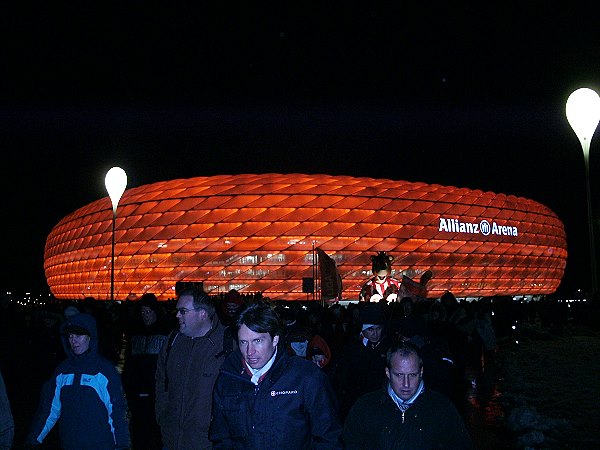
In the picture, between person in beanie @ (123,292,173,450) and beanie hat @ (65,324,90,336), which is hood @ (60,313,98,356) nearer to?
beanie hat @ (65,324,90,336)

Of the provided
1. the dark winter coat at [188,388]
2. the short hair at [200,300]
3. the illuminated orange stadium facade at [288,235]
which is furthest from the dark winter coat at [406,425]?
the illuminated orange stadium facade at [288,235]

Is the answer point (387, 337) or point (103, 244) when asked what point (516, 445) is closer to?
point (387, 337)

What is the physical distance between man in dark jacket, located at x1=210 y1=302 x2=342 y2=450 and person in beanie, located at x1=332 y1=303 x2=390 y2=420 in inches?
73.8

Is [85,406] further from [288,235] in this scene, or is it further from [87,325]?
[288,235]

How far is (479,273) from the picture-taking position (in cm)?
5638

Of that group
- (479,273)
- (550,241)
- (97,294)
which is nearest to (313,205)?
(479,273)

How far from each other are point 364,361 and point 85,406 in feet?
6.08

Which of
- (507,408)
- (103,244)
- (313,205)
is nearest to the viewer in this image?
(507,408)

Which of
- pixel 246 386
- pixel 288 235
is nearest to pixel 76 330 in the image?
pixel 246 386

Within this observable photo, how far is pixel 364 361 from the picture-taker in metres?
5.16

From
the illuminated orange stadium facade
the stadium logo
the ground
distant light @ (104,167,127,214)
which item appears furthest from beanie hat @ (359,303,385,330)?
the stadium logo

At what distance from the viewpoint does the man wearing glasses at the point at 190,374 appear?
171 inches

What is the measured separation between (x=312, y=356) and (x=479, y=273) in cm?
5199

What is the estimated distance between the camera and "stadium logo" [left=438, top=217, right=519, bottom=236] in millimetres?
53906
